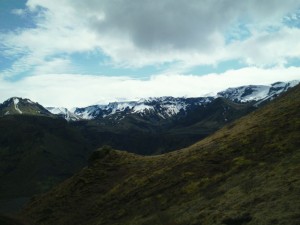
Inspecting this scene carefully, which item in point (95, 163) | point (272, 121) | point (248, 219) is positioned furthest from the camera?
point (95, 163)

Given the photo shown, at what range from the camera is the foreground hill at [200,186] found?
35312 mm

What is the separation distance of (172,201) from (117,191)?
65.2 feet

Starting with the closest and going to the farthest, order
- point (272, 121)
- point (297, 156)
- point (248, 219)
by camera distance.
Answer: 1. point (248, 219)
2. point (297, 156)
3. point (272, 121)

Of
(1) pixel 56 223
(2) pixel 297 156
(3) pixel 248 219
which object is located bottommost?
(1) pixel 56 223

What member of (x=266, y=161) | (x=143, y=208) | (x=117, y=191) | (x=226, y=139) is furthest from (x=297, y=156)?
(x=117, y=191)

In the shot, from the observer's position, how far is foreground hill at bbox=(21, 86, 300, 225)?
35.3m

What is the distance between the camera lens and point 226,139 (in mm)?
69938

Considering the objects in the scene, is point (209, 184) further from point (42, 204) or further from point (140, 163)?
point (42, 204)

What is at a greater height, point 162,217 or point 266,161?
point 266,161

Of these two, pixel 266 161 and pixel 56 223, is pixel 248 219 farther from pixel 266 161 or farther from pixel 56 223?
pixel 56 223

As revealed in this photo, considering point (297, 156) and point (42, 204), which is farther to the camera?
point (42, 204)

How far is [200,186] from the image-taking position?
167 ft

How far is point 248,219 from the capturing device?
3161 centimetres

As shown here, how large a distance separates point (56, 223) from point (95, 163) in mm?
25033
